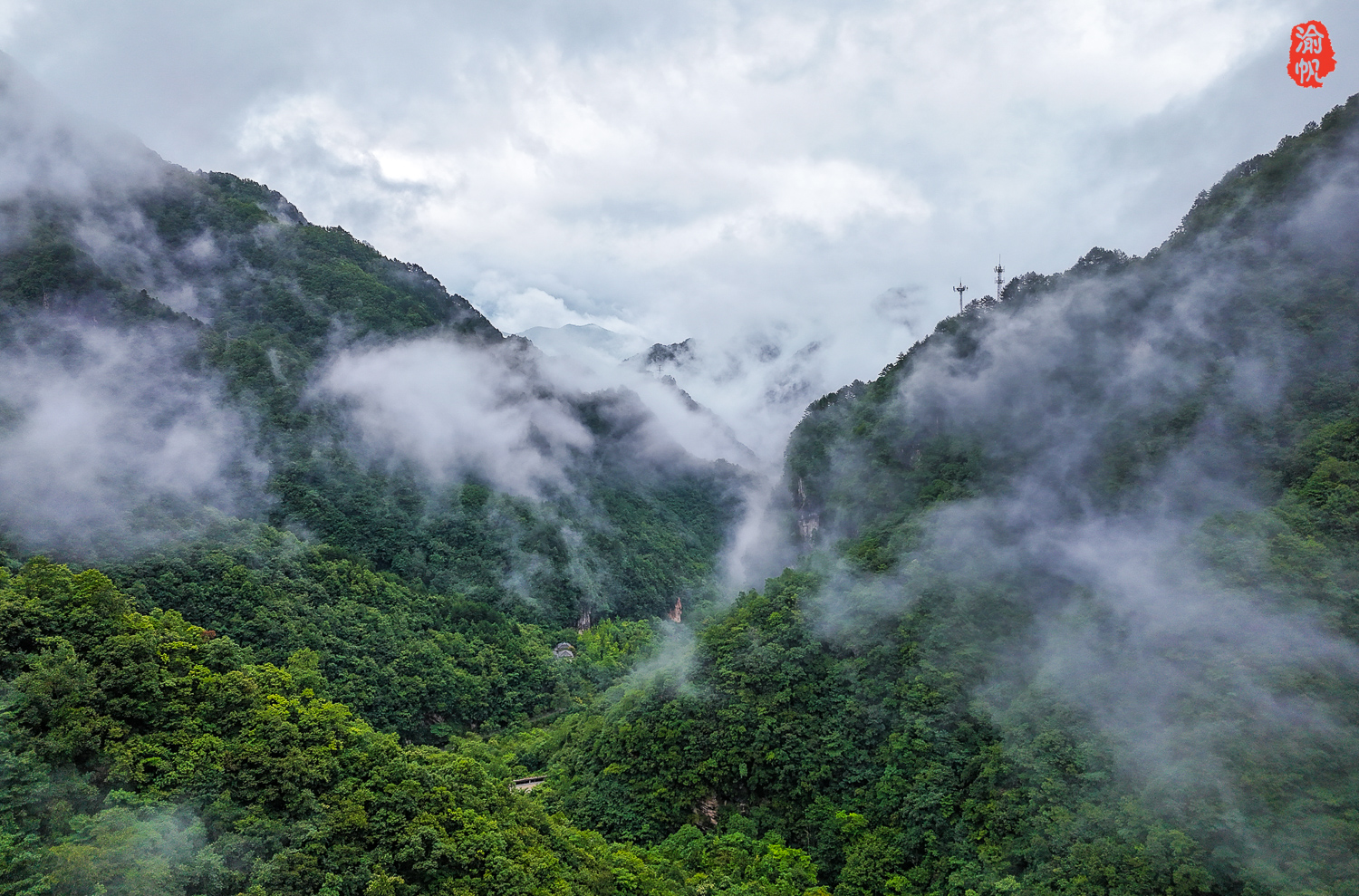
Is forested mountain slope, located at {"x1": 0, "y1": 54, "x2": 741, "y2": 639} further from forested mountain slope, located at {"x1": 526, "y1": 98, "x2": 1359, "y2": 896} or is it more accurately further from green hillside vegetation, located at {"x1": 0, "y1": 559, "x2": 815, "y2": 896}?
forested mountain slope, located at {"x1": 526, "y1": 98, "x2": 1359, "y2": 896}

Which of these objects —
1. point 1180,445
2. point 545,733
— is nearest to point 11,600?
point 545,733

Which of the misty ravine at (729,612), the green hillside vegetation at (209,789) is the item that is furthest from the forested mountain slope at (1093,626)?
the green hillside vegetation at (209,789)

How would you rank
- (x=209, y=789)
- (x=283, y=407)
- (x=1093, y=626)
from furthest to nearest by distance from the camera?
(x=283, y=407) → (x=1093, y=626) → (x=209, y=789)

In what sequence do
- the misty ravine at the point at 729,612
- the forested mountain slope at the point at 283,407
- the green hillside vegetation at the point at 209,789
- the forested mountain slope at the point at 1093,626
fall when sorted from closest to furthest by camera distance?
1. the green hillside vegetation at the point at 209,789
2. the misty ravine at the point at 729,612
3. the forested mountain slope at the point at 1093,626
4. the forested mountain slope at the point at 283,407

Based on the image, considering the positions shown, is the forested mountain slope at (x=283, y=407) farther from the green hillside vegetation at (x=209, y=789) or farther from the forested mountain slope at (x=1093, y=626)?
the forested mountain slope at (x=1093, y=626)

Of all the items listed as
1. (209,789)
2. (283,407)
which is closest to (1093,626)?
(209,789)

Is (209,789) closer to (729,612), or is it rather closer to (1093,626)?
(729,612)

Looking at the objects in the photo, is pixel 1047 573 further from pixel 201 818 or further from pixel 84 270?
pixel 84 270
